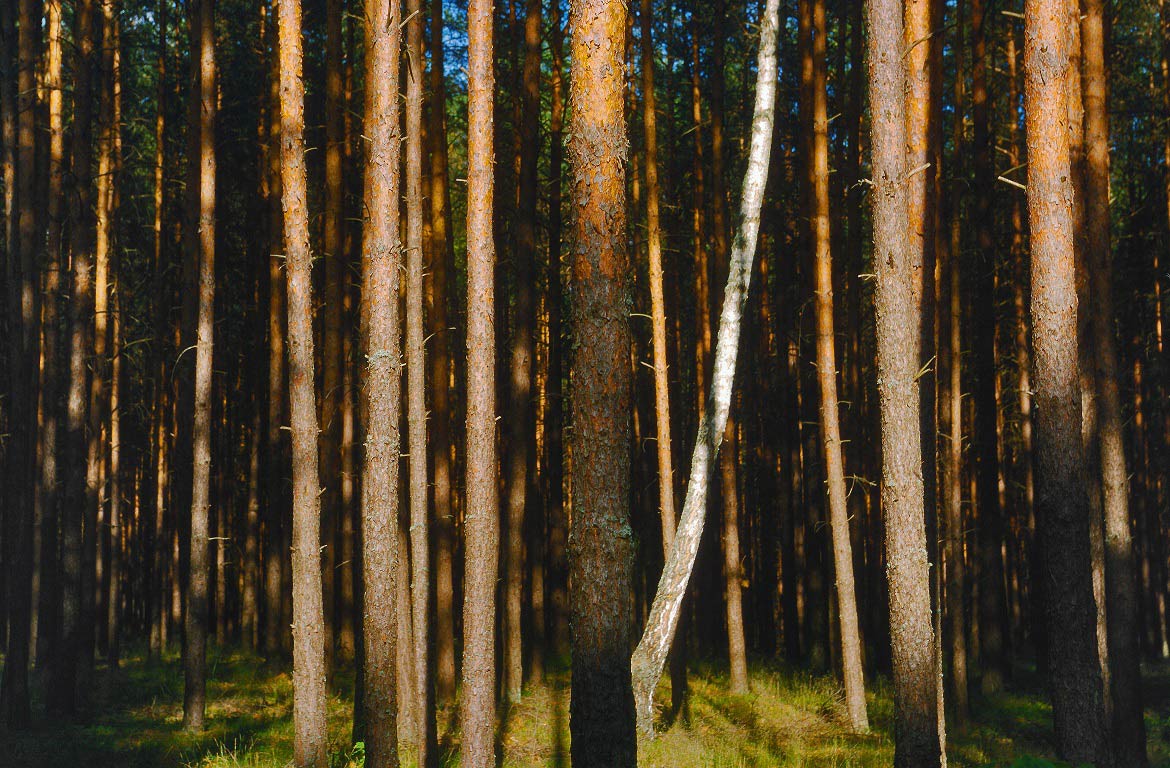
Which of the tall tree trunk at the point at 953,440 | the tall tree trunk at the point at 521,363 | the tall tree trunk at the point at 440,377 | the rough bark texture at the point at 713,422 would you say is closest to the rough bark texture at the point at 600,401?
the rough bark texture at the point at 713,422

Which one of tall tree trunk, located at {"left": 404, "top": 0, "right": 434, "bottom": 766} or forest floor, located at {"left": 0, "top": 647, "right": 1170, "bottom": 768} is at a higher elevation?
tall tree trunk, located at {"left": 404, "top": 0, "right": 434, "bottom": 766}

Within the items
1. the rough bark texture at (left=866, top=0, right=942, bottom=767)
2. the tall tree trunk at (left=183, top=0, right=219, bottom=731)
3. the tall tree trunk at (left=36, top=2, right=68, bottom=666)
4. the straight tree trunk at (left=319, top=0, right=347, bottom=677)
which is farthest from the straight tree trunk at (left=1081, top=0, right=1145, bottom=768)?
the tall tree trunk at (left=36, top=2, right=68, bottom=666)

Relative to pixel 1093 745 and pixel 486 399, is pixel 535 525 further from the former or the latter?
pixel 1093 745

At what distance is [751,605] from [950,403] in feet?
36.2

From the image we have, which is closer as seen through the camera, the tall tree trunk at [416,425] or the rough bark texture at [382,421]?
the rough bark texture at [382,421]

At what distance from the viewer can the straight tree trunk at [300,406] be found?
10016 mm

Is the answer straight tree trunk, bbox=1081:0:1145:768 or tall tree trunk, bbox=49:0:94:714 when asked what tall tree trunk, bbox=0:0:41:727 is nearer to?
tall tree trunk, bbox=49:0:94:714

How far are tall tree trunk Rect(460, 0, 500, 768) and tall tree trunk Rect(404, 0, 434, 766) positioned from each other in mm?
1002

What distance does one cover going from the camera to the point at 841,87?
16.4 meters

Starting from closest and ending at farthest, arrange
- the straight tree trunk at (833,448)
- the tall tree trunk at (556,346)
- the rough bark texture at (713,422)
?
the rough bark texture at (713,422)
the straight tree trunk at (833,448)
the tall tree trunk at (556,346)

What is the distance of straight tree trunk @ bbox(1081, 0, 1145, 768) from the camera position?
35.8ft

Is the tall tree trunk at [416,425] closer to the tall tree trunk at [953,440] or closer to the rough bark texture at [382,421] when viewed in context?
the rough bark texture at [382,421]

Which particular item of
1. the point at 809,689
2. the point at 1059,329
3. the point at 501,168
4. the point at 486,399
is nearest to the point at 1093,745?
the point at 1059,329

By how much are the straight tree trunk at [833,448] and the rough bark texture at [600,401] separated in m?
6.97
